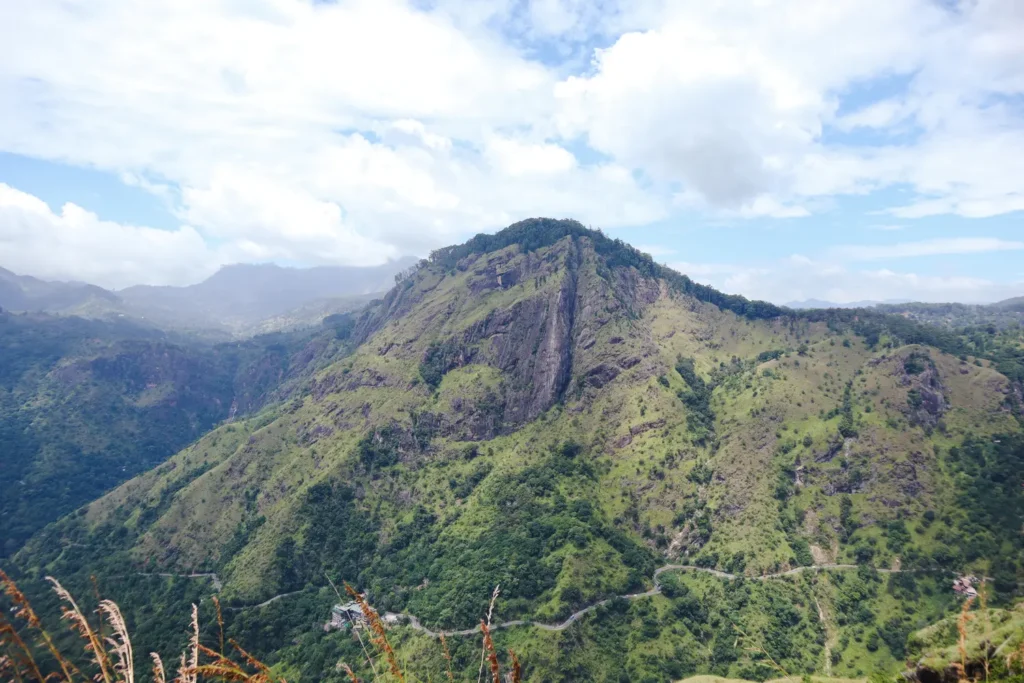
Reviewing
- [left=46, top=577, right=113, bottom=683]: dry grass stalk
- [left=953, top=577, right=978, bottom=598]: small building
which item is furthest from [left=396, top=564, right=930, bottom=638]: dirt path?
[left=46, top=577, right=113, bottom=683]: dry grass stalk

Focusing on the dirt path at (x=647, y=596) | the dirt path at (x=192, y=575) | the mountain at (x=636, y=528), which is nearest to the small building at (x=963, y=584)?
the mountain at (x=636, y=528)

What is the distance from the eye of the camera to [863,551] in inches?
5217

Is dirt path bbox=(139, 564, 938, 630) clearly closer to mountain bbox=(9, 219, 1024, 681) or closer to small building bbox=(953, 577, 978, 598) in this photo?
mountain bbox=(9, 219, 1024, 681)

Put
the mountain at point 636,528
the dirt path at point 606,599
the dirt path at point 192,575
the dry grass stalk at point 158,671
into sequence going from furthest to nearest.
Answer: the dirt path at point 192,575 < the dirt path at point 606,599 < the mountain at point 636,528 < the dry grass stalk at point 158,671

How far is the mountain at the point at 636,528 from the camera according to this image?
122 m

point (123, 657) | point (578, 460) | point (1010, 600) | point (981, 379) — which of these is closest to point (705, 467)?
point (578, 460)

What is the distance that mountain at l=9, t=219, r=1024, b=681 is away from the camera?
121812 millimetres

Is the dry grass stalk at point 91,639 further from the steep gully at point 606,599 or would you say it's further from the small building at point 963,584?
the small building at point 963,584

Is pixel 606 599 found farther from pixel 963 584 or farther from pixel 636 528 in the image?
pixel 963 584

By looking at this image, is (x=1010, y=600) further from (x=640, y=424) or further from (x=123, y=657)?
(x=123, y=657)

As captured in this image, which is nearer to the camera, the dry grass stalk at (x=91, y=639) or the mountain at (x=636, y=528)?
the dry grass stalk at (x=91, y=639)

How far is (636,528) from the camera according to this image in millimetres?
156250

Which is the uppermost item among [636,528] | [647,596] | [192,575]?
[636,528]

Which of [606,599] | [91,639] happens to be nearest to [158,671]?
[91,639]
